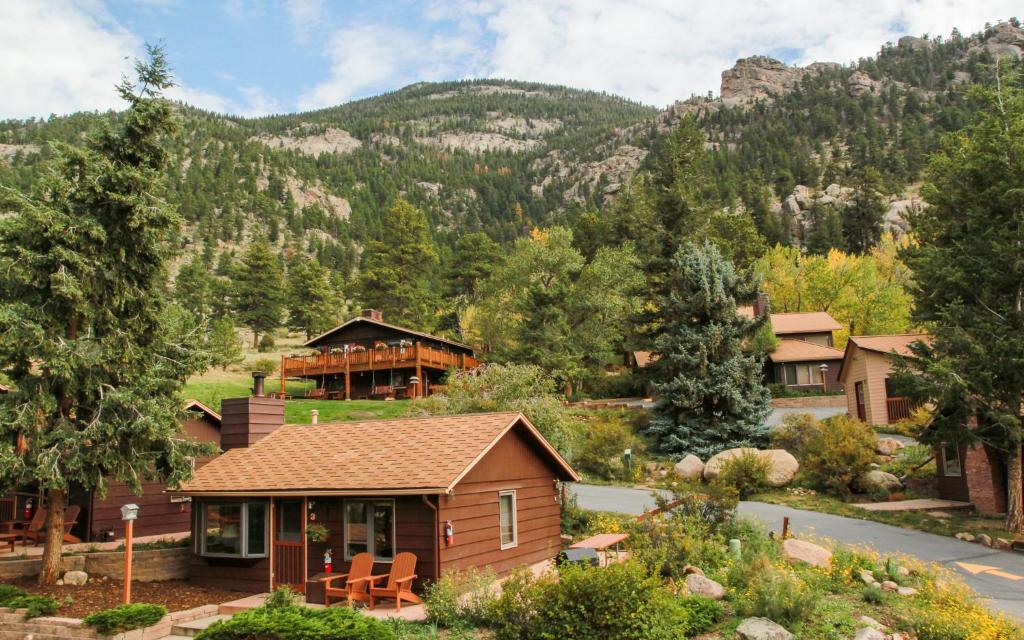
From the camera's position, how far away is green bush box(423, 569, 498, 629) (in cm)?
1270

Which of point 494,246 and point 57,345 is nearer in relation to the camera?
point 57,345

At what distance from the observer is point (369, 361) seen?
4628cm

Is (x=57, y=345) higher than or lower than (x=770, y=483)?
higher

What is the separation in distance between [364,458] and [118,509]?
948cm

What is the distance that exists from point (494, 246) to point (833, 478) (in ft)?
162

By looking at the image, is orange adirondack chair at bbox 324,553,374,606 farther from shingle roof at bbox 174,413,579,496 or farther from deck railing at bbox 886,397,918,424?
deck railing at bbox 886,397,918,424

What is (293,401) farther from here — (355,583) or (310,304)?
(310,304)

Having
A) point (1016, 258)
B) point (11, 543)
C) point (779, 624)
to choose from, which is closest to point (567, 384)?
point (1016, 258)

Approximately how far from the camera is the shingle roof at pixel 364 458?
1531cm

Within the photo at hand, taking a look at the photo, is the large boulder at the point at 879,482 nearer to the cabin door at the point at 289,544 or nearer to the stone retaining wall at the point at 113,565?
the cabin door at the point at 289,544

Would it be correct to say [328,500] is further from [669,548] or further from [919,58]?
[919,58]

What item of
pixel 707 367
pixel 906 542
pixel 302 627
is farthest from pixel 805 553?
pixel 707 367

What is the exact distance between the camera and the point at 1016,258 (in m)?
21.1

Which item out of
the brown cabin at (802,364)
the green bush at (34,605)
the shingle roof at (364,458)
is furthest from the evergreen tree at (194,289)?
the green bush at (34,605)
